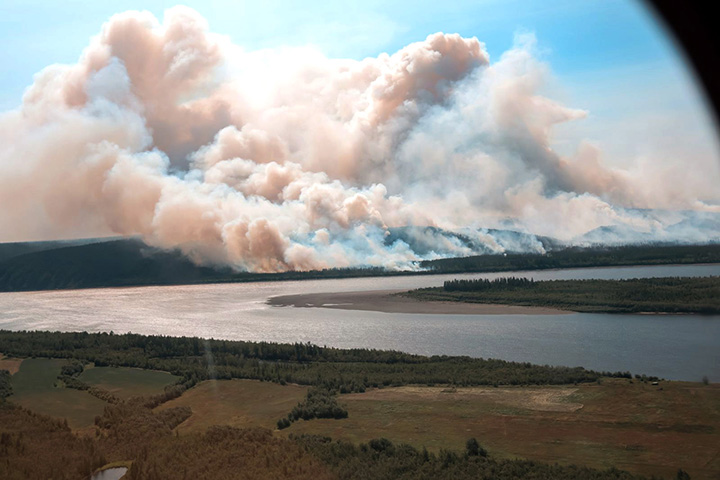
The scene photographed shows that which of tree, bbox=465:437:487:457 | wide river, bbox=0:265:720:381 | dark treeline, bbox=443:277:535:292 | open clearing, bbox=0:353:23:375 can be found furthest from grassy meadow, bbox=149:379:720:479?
dark treeline, bbox=443:277:535:292

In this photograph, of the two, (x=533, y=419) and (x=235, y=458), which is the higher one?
(x=235, y=458)

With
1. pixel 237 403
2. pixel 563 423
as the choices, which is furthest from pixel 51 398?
pixel 563 423

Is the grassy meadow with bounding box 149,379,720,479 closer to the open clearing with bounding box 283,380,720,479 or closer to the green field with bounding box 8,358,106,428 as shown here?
the open clearing with bounding box 283,380,720,479

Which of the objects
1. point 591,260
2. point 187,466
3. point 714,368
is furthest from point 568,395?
point 591,260

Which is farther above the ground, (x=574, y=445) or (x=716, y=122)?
(x=716, y=122)

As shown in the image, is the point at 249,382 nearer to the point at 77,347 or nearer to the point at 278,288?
the point at 77,347

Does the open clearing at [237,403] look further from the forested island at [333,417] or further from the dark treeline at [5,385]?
the dark treeline at [5,385]

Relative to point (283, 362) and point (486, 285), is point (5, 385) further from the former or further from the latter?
point (486, 285)

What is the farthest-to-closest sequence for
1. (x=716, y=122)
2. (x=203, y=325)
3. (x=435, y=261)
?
1. (x=435, y=261)
2. (x=203, y=325)
3. (x=716, y=122)

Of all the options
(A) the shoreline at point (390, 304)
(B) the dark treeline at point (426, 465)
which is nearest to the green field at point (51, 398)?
(B) the dark treeline at point (426, 465)
